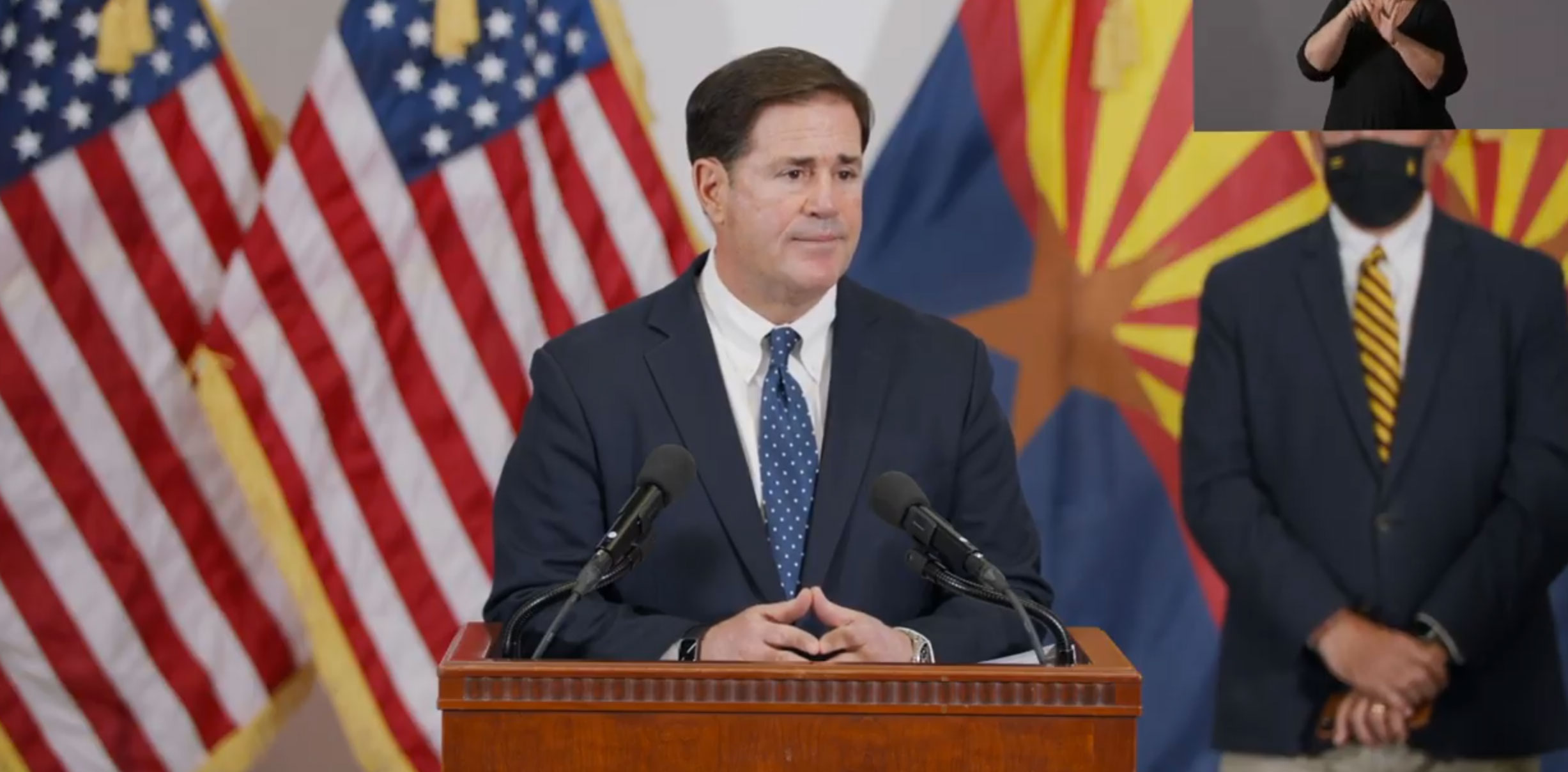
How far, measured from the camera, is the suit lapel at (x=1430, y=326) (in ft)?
11.6

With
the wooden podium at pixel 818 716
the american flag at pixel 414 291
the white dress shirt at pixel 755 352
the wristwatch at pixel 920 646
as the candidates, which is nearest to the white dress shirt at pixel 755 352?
the white dress shirt at pixel 755 352

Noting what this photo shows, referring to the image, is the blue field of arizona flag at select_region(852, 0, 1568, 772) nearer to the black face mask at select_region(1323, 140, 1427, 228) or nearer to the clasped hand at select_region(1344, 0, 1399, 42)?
the black face mask at select_region(1323, 140, 1427, 228)

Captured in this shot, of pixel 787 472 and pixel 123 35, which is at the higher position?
pixel 123 35

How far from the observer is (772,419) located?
8.16 ft

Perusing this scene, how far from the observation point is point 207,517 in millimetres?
3656

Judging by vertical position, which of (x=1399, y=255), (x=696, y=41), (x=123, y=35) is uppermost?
(x=123, y=35)

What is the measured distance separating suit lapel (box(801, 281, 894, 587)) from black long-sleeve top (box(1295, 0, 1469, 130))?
1486mm

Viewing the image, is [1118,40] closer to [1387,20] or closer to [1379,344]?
[1387,20]

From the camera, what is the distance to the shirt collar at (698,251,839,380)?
2.57 metres

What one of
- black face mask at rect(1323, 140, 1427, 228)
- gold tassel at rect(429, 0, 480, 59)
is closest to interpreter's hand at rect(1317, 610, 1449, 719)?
black face mask at rect(1323, 140, 1427, 228)

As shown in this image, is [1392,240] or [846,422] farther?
[1392,240]

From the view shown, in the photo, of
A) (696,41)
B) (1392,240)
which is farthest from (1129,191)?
(696,41)

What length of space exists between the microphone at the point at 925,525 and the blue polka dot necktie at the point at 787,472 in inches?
14.5

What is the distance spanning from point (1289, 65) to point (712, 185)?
155 centimetres
